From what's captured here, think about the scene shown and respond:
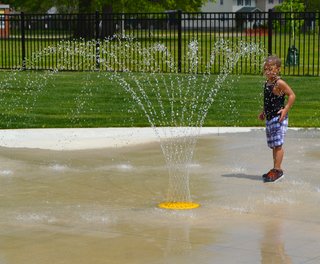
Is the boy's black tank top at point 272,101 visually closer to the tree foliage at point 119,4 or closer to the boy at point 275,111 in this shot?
the boy at point 275,111

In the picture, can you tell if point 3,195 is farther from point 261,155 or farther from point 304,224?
point 261,155

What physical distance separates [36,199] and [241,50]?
21.9 m

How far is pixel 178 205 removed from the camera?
8180mm

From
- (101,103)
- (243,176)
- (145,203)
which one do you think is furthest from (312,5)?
(145,203)

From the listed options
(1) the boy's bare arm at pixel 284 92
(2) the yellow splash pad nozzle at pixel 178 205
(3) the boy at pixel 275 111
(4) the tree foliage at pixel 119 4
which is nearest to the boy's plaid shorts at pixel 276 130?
(3) the boy at pixel 275 111

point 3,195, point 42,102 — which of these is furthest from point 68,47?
point 3,195

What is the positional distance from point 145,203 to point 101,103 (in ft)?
30.2

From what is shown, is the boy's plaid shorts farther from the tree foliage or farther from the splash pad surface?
the tree foliage

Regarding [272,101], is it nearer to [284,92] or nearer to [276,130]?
[284,92]

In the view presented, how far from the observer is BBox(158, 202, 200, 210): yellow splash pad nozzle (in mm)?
8116

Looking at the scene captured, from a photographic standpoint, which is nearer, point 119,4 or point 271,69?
point 271,69

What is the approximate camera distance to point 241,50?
29906mm

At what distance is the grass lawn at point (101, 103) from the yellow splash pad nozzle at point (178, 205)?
19.5 feet

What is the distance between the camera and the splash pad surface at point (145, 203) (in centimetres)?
657
